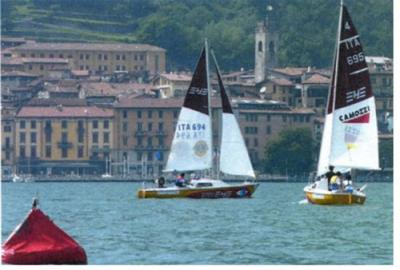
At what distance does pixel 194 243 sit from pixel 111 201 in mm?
16380

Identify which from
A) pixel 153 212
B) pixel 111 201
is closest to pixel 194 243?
pixel 153 212

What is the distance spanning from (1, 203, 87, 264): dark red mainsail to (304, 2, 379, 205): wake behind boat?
12159mm

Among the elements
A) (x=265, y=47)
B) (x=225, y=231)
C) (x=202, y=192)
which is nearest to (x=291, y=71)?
(x=265, y=47)

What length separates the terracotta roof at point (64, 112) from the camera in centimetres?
6906

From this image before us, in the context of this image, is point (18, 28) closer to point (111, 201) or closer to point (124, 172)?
point (124, 172)

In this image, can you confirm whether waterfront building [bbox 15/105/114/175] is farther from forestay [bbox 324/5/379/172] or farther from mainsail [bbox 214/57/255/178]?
forestay [bbox 324/5/379/172]

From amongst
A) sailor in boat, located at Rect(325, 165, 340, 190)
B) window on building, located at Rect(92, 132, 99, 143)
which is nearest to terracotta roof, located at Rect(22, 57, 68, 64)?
window on building, located at Rect(92, 132, 99, 143)

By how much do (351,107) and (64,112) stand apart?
139 feet

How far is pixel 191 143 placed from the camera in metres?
33.8

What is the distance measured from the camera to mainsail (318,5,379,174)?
91.2 feet

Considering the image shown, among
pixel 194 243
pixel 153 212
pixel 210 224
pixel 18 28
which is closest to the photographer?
pixel 194 243

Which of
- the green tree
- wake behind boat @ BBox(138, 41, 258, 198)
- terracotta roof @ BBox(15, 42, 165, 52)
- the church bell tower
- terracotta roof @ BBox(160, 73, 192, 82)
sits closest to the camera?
wake behind boat @ BBox(138, 41, 258, 198)

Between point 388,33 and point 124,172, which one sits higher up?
point 388,33

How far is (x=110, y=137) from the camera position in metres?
69.6
